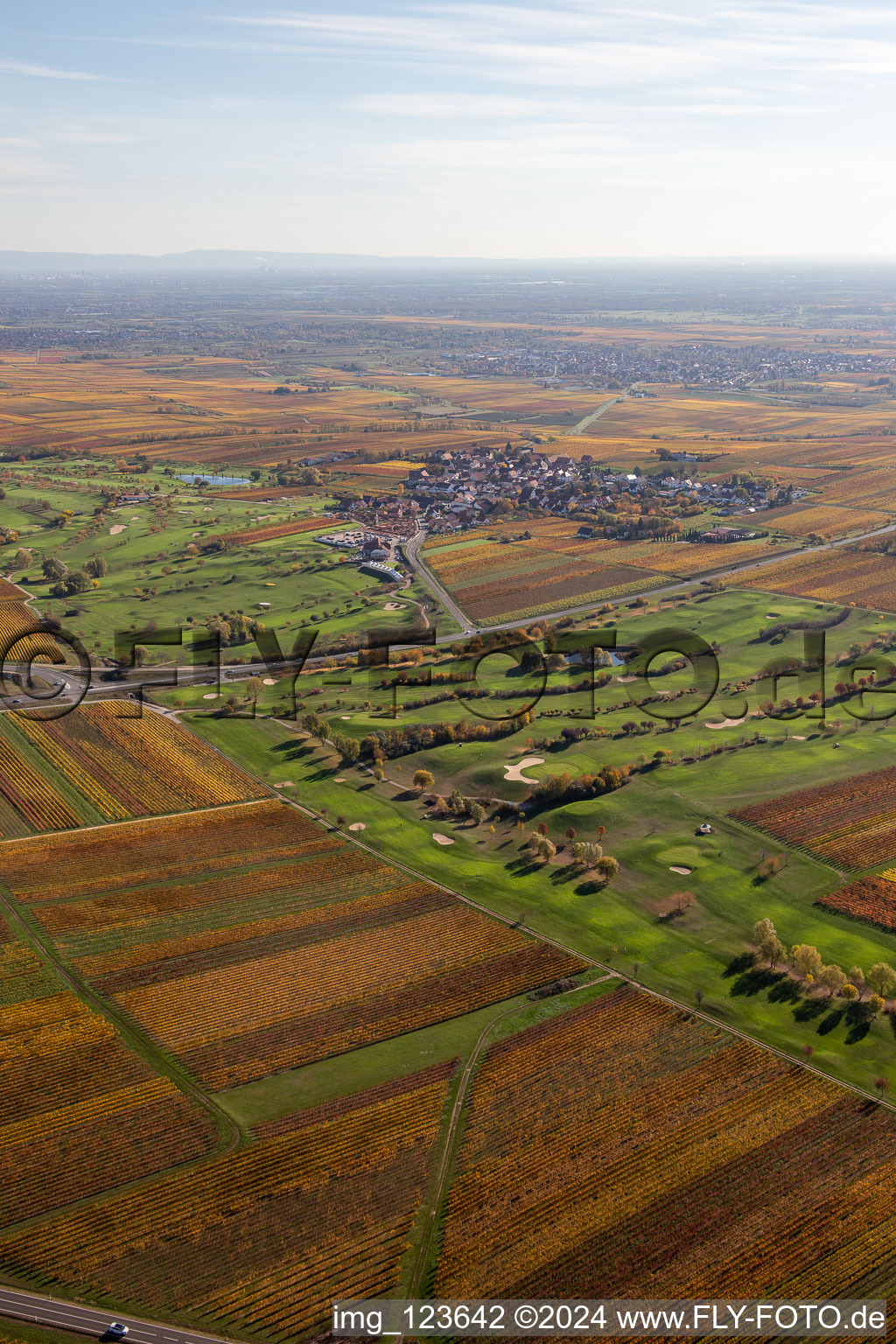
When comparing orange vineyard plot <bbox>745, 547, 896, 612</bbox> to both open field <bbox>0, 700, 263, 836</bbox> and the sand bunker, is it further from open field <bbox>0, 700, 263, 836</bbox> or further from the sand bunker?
open field <bbox>0, 700, 263, 836</bbox>

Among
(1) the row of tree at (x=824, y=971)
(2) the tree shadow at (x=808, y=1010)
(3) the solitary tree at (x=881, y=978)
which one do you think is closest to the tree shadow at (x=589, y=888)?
(1) the row of tree at (x=824, y=971)

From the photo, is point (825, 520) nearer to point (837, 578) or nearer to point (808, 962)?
point (837, 578)

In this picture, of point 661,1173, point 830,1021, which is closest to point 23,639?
point 661,1173

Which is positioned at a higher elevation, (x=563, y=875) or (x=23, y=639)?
(x=23, y=639)

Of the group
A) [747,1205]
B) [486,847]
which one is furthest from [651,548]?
[747,1205]

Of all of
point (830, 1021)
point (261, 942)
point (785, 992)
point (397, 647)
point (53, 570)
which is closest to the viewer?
point (830, 1021)

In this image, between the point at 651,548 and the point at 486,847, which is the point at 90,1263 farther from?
the point at 651,548

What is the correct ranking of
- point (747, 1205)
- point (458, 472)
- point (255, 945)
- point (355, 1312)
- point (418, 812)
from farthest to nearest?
point (458, 472) → point (418, 812) → point (255, 945) → point (747, 1205) → point (355, 1312)
